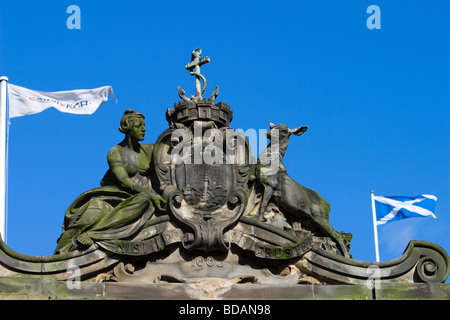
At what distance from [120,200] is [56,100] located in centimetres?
594

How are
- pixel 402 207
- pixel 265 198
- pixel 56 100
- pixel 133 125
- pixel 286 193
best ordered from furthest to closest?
pixel 402 207, pixel 56 100, pixel 133 125, pixel 286 193, pixel 265 198

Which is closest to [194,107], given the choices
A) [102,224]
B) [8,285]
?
[102,224]

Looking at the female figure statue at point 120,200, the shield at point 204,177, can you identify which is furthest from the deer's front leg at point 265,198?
the female figure statue at point 120,200

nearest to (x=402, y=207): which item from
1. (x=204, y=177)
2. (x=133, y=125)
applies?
(x=204, y=177)

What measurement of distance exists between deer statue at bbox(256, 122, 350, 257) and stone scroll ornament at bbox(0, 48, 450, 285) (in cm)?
3

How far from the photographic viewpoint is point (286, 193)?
27.2 m

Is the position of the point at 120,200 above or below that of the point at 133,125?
below

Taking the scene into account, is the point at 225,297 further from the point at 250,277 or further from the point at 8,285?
the point at 8,285

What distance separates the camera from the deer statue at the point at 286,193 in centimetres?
2711

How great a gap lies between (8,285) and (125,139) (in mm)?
4105

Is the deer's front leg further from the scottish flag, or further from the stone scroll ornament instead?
the scottish flag

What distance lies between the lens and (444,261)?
87.2ft

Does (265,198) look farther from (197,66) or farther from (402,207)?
(402,207)

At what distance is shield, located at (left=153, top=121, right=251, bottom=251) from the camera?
26.2 metres
